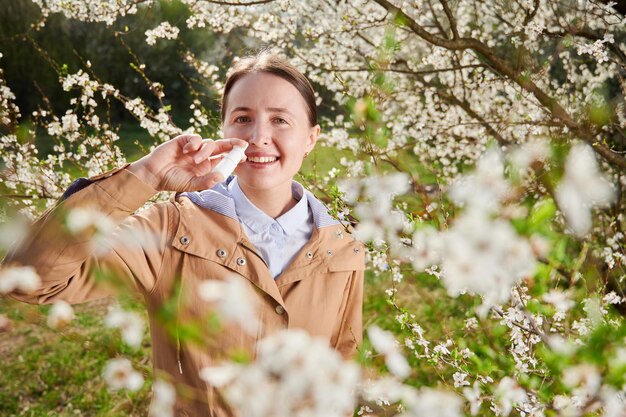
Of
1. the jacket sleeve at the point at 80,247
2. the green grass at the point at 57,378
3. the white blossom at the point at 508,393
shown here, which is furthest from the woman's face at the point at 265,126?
the green grass at the point at 57,378

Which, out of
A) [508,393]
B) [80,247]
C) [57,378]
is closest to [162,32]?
[57,378]

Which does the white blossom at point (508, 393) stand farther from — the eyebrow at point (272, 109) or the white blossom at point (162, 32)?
the white blossom at point (162, 32)

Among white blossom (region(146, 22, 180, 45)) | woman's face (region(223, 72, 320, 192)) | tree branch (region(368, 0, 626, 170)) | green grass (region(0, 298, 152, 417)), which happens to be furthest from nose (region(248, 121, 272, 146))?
white blossom (region(146, 22, 180, 45))

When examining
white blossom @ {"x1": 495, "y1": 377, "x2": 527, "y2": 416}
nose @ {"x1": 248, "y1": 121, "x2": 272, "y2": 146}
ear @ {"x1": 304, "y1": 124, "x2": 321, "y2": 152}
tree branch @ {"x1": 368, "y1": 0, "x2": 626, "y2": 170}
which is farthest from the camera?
tree branch @ {"x1": 368, "y1": 0, "x2": 626, "y2": 170}

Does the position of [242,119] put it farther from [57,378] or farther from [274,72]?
[57,378]

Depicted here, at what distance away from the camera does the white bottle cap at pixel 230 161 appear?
1486 mm

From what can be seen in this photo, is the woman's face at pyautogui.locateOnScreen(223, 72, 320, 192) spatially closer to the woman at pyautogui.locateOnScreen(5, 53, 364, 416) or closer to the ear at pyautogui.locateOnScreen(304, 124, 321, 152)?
the woman at pyautogui.locateOnScreen(5, 53, 364, 416)

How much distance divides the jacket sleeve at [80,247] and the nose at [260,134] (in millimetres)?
432

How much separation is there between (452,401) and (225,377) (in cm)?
35

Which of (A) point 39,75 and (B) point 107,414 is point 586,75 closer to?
(B) point 107,414

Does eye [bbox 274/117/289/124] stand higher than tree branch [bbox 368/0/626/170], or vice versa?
tree branch [bbox 368/0/626/170]

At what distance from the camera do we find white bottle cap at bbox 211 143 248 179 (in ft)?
4.88

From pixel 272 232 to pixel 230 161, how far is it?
0.44 m

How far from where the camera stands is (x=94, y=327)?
509cm
